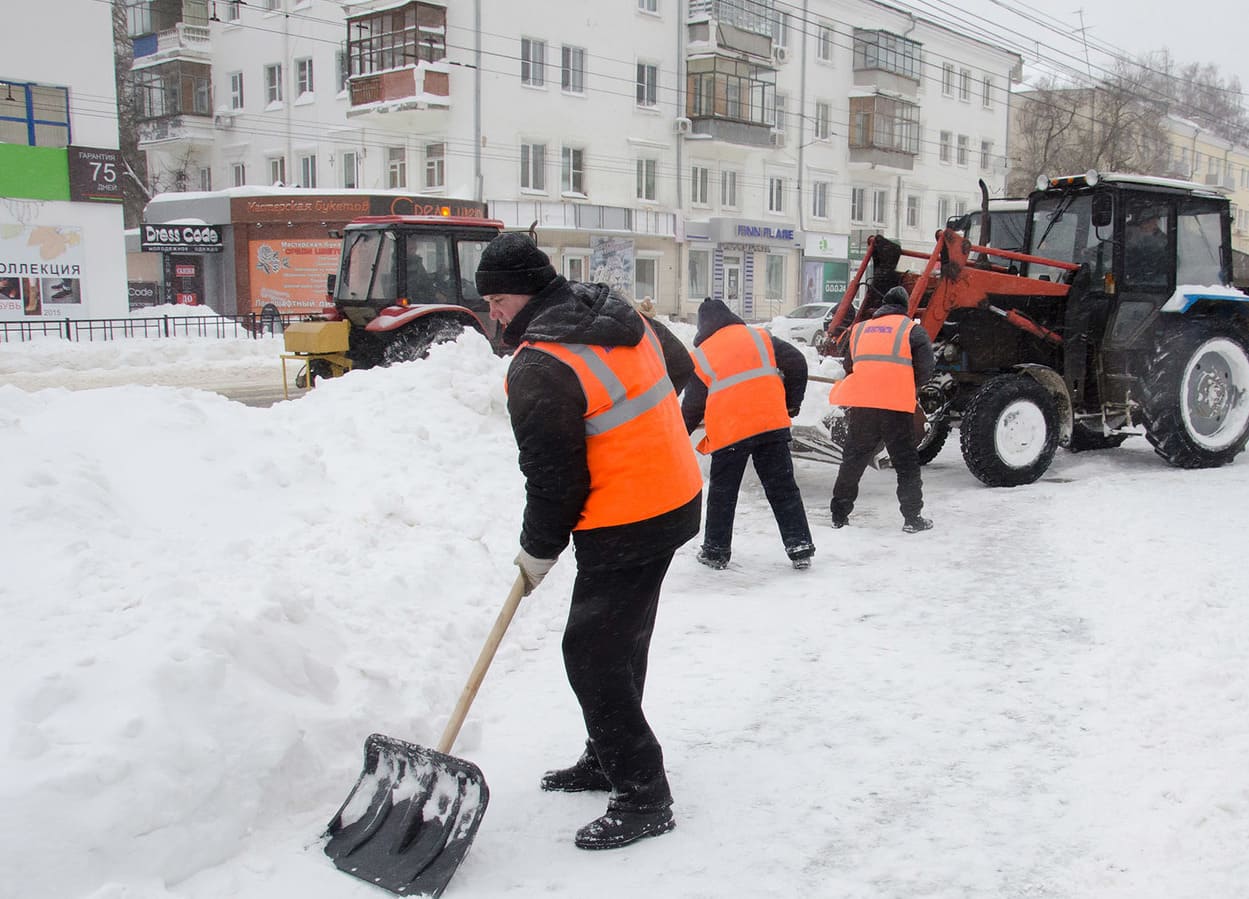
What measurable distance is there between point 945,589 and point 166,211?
1263 inches

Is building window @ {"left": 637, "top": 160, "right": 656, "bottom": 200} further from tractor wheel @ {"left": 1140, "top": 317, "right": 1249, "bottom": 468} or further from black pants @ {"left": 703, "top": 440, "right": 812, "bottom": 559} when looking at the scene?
black pants @ {"left": 703, "top": 440, "right": 812, "bottom": 559}

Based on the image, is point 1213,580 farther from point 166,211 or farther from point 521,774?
point 166,211

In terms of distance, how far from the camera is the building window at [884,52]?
40438mm

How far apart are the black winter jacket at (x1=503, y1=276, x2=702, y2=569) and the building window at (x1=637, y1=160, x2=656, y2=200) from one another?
3085 centimetres

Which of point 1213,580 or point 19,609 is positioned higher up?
point 19,609

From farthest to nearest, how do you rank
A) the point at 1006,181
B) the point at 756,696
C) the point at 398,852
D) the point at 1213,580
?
the point at 1006,181
the point at 1213,580
the point at 756,696
the point at 398,852

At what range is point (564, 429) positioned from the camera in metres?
3.17

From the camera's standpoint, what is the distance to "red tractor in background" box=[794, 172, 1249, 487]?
8695mm

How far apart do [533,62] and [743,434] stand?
1041 inches

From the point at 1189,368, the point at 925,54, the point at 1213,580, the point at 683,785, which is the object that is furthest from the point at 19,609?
the point at 925,54

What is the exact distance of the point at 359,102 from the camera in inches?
1182

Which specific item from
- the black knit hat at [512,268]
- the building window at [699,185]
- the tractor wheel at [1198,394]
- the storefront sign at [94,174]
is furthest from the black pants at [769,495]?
the building window at [699,185]

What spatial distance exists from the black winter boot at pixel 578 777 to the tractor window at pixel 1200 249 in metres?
7.85

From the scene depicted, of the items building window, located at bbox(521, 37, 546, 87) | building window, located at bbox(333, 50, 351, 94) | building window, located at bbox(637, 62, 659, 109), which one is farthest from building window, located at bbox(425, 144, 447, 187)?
building window, located at bbox(637, 62, 659, 109)
